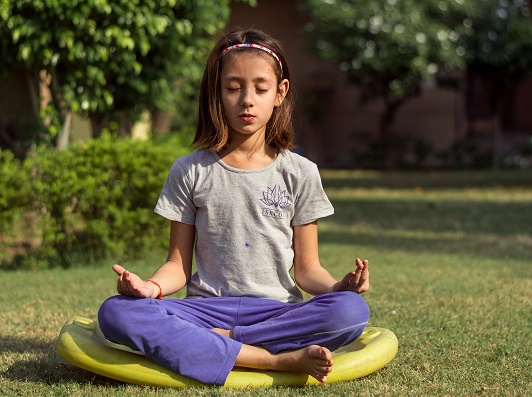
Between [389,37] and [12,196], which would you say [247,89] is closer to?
[12,196]

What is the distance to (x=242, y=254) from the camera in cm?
329

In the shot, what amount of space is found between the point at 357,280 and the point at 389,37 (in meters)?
11.9

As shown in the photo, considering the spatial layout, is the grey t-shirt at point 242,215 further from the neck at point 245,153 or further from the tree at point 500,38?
the tree at point 500,38

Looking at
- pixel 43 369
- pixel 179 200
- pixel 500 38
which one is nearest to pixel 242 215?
pixel 179 200

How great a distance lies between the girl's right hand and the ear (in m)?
0.93

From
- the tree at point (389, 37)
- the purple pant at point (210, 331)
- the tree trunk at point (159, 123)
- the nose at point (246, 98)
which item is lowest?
the purple pant at point (210, 331)

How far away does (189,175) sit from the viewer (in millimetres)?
3371

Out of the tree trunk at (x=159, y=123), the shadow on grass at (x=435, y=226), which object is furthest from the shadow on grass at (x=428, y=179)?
the tree trunk at (x=159, y=123)

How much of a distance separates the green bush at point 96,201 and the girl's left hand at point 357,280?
10.7 ft

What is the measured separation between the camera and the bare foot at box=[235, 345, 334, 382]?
2.98 meters

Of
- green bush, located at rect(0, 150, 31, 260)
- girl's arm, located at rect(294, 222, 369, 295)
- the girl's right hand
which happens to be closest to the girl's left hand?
girl's arm, located at rect(294, 222, 369, 295)

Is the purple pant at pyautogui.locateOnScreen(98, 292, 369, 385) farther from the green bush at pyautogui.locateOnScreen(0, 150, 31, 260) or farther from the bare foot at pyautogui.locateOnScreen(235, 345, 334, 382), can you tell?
the green bush at pyautogui.locateOnScreen(0, 150, 31, 260)

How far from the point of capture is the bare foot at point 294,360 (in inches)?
117

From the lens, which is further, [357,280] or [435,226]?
[435,226]
